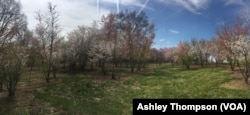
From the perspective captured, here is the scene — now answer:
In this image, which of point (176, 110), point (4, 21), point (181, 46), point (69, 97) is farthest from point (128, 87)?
point (181, 46)

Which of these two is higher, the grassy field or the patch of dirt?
the patch of dirt

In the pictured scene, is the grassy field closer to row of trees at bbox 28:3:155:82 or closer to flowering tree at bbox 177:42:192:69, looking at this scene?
row of trees at bbox 28:3:155:82

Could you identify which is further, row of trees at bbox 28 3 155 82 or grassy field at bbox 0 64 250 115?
row of trees at bbox 28 3 155 82

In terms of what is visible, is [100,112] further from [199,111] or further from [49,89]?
[49,89]

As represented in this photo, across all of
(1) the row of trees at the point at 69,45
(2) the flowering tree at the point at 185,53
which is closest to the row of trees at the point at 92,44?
(1) the row of trees at the point at 69,45

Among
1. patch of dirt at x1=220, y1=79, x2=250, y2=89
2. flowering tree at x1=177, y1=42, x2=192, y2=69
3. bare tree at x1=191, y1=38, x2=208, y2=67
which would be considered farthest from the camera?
bare tree at x1=191, y1=38, x2=208, y2=67

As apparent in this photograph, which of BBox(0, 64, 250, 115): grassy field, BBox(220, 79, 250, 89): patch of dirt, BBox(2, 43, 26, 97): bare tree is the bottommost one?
BBox(0, 64, 250, 115): grassy field

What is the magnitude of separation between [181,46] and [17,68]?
176ft

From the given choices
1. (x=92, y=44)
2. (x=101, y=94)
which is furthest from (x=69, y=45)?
(x=101, y=94)

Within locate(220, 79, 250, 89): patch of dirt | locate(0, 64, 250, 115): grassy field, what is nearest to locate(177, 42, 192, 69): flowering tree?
locate(0, 64, 250, 115): grassy field

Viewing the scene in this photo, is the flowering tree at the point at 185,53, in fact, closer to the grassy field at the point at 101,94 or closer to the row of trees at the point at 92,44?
the row of trees at the point at 92,44

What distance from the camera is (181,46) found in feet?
251

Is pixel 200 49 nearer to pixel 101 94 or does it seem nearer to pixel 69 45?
pixel 69 45

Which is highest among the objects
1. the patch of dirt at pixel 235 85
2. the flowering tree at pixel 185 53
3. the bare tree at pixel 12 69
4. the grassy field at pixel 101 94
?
the flowering tree at pixel 185 53
